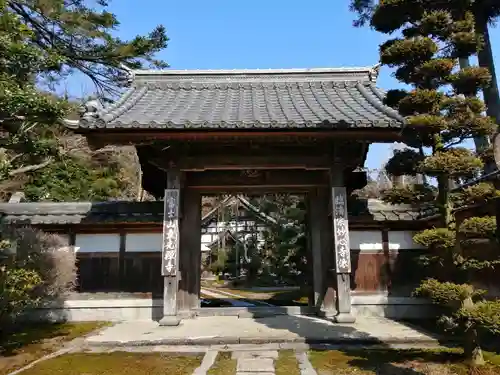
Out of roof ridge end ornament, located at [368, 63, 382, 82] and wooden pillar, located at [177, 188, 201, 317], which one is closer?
wooden pillar, located at [177, 188, 201, 317]

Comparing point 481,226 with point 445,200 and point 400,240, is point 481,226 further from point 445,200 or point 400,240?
point 400,240

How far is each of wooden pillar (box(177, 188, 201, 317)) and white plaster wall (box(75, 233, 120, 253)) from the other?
1.57 meters

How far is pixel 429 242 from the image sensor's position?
462cm

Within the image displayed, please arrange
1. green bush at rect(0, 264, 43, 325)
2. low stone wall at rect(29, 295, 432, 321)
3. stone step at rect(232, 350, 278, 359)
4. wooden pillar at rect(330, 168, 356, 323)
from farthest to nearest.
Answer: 1. low stone wall at rect(29, 295, 432, 321)
2. wooden pillar at rect(330, 168, 356, 323)
3. green bush at rect(0, 264, 43, 325)
4. stone step at rect(232, 350, 278, 359)

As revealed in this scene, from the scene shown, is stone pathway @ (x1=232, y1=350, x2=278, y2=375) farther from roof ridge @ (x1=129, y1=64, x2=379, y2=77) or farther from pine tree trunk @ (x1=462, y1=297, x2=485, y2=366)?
roof ridge @ (x1=129, y1=64, x2=379, y2=77)

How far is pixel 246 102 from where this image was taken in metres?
9.17

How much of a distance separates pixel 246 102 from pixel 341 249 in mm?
3948

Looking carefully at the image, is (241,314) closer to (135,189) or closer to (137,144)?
(137,144)

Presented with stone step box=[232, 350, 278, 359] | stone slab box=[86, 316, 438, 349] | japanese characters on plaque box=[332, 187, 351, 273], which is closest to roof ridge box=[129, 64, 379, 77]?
japanese characters on plaque box=[332, 187, 351, 273]

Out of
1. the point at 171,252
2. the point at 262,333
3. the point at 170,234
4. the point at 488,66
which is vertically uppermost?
the point at 488,66

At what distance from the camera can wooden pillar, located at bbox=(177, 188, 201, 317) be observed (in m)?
8.65

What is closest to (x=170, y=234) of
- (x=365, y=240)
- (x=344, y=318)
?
(x=344, y=318)

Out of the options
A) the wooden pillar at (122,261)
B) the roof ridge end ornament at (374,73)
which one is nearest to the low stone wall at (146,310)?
the wooden pillar at (122,261)

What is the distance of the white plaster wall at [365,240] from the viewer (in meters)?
8.90
